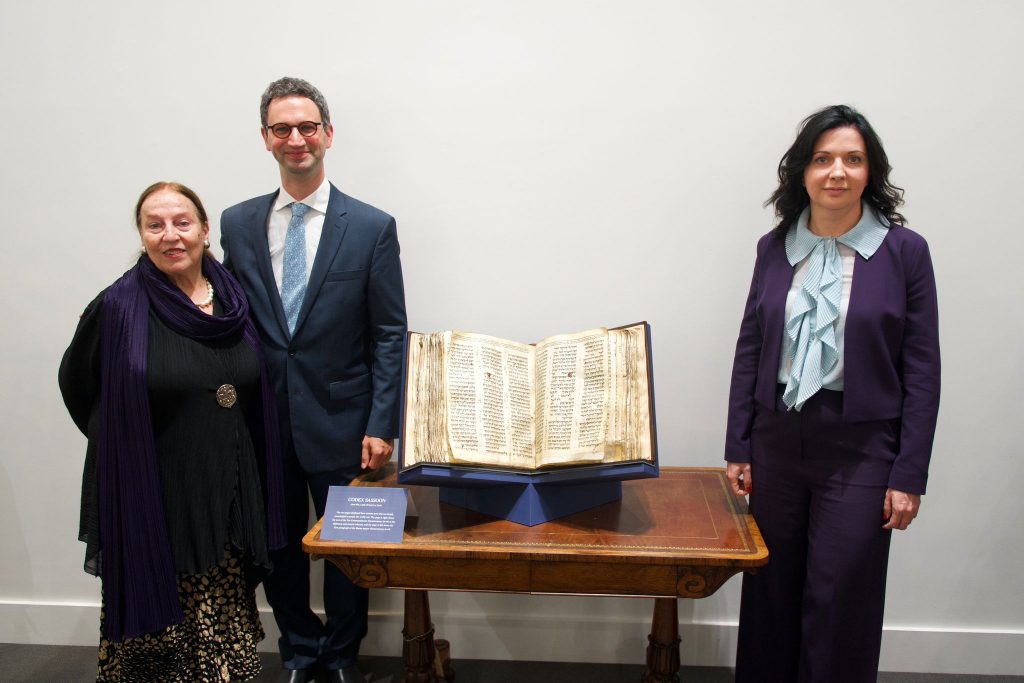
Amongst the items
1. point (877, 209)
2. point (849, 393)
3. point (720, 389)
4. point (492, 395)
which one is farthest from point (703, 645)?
point (877, 209)

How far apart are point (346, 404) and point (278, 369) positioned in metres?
0.22

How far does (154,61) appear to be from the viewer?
253cm

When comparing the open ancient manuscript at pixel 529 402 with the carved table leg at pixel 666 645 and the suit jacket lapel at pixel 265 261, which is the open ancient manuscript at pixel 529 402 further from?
the carved table leg at pixel 666 645

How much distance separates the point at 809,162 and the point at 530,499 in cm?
111

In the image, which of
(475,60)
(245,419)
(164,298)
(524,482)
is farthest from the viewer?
(475,60)

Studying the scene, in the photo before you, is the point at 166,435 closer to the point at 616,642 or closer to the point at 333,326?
the point at 333,326

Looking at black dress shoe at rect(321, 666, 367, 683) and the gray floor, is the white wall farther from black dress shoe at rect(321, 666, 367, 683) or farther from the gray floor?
black dress shoe at rect(321, 666, 367, 683)

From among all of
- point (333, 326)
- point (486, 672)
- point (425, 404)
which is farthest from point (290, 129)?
point (486, 672)

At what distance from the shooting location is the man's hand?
219cm

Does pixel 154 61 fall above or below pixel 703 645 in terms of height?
above

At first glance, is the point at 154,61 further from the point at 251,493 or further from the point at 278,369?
the point at 251,493

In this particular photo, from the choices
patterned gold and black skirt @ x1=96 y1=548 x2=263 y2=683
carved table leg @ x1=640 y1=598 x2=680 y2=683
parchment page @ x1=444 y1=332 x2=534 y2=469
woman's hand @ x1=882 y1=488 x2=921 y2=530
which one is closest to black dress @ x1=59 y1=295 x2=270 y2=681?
patterned gold and black skirt @ x1=96 y1=548 x2=263 y2=683

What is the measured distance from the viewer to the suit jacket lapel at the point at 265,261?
2172 mm

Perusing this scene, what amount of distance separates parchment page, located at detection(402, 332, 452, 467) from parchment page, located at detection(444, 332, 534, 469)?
0.02 meters
